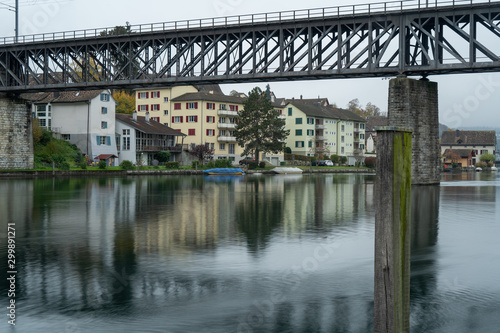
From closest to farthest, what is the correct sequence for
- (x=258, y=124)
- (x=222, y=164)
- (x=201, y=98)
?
(x=222, y=164), (x=258, y=124), (x=201, y=98)

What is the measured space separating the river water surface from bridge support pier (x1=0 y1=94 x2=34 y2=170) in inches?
1903

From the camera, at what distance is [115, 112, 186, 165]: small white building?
9175cm

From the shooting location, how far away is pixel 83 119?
85.9 metres

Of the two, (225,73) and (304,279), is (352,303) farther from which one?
(225,73)

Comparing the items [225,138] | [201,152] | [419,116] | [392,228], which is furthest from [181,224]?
[225,138]

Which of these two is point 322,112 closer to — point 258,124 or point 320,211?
point 258,124

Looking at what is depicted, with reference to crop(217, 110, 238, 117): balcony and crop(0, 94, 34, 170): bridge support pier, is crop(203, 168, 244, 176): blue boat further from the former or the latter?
crop(217, 110, 238, 117): balcony

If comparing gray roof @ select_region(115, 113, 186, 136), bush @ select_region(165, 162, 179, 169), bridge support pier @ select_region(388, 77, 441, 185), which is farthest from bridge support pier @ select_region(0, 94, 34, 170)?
bridge support pier @ select_region(388, 77, 441, 185)

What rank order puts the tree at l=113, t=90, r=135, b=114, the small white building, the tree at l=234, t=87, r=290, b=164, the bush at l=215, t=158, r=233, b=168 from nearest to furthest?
the small white building, the bush at l=215, t=158, r=233, b=168, the tree at l=234, t=87, r=290, b=164, the tree at l=113, t=90, r=135, b=114

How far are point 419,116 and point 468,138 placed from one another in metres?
158

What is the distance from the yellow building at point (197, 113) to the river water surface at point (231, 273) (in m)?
86.7

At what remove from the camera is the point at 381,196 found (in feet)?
24.8

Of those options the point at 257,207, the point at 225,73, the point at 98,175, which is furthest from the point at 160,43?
the point at 257,207

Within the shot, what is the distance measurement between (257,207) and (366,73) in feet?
84.9
